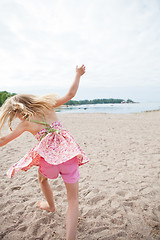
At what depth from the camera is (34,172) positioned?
4453 millimetres

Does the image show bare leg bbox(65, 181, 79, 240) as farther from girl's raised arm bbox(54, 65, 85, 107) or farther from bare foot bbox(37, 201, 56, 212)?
girl's raised arm bbox(54, 65, 85, 107)

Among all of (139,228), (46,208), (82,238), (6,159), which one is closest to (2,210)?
(46,208)

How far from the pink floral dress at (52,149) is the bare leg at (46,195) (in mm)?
434

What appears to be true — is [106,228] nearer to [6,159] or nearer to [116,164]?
[116,164]

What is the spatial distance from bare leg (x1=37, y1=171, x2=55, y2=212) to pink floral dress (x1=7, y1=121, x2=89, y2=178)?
0.43 meters

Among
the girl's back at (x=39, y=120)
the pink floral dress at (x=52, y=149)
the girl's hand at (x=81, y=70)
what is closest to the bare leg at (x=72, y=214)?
the pink floral dress at (x=52, y=149)

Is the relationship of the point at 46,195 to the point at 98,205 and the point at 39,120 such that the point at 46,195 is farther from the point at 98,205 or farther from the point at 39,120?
the point at 39,120

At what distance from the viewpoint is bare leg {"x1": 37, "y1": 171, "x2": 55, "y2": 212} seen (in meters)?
2.42

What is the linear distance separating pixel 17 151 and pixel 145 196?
16.7ft

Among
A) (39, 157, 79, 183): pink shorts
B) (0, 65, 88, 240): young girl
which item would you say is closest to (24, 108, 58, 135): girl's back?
(0, 65, 88, 240): young girl

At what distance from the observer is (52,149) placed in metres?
1.97

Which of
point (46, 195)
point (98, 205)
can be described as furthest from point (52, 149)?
point (98, 205)

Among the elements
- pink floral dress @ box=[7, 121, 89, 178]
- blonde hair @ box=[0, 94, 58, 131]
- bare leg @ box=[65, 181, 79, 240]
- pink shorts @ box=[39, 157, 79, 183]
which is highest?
blonde hair @ box=[0, 94, 58, 131]

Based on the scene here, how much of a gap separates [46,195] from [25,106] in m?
1.45
